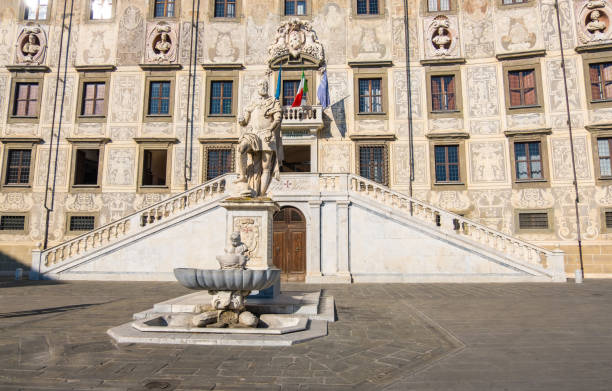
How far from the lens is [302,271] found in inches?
663

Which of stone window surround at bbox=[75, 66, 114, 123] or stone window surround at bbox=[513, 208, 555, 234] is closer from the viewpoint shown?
stone window surround at bbox=[513, 208, 555, 234]

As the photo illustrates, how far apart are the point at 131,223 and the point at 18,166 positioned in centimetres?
952

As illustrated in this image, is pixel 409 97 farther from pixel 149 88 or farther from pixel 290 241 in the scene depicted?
pixel 149 88

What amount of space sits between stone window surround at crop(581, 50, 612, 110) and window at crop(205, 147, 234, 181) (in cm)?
1850

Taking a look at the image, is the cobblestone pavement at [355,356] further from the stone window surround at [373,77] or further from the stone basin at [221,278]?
the stone window surround at [373,77]

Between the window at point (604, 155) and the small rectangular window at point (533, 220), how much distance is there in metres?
3.33

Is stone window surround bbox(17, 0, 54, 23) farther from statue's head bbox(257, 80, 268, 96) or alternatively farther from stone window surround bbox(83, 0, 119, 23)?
statue's head bbox(257, 80, 268, 96)

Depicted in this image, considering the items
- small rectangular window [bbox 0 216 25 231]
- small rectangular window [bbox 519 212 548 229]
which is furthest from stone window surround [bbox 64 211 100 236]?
small rectangular window [bbox 519 212 548 229]

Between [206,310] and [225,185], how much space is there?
36.1ft

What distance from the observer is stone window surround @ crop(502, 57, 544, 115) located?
1903 cm

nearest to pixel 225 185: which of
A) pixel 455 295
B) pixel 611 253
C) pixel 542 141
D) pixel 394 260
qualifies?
pixel 394 260

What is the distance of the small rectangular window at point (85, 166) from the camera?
20.6 metres

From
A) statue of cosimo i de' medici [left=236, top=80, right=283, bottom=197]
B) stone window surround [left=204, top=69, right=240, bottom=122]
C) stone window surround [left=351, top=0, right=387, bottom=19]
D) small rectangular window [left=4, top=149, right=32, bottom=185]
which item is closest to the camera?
statue of cosimo i de' medici [left=236, top=80, right=283, bottom=197]

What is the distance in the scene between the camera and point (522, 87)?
19.5 meters
